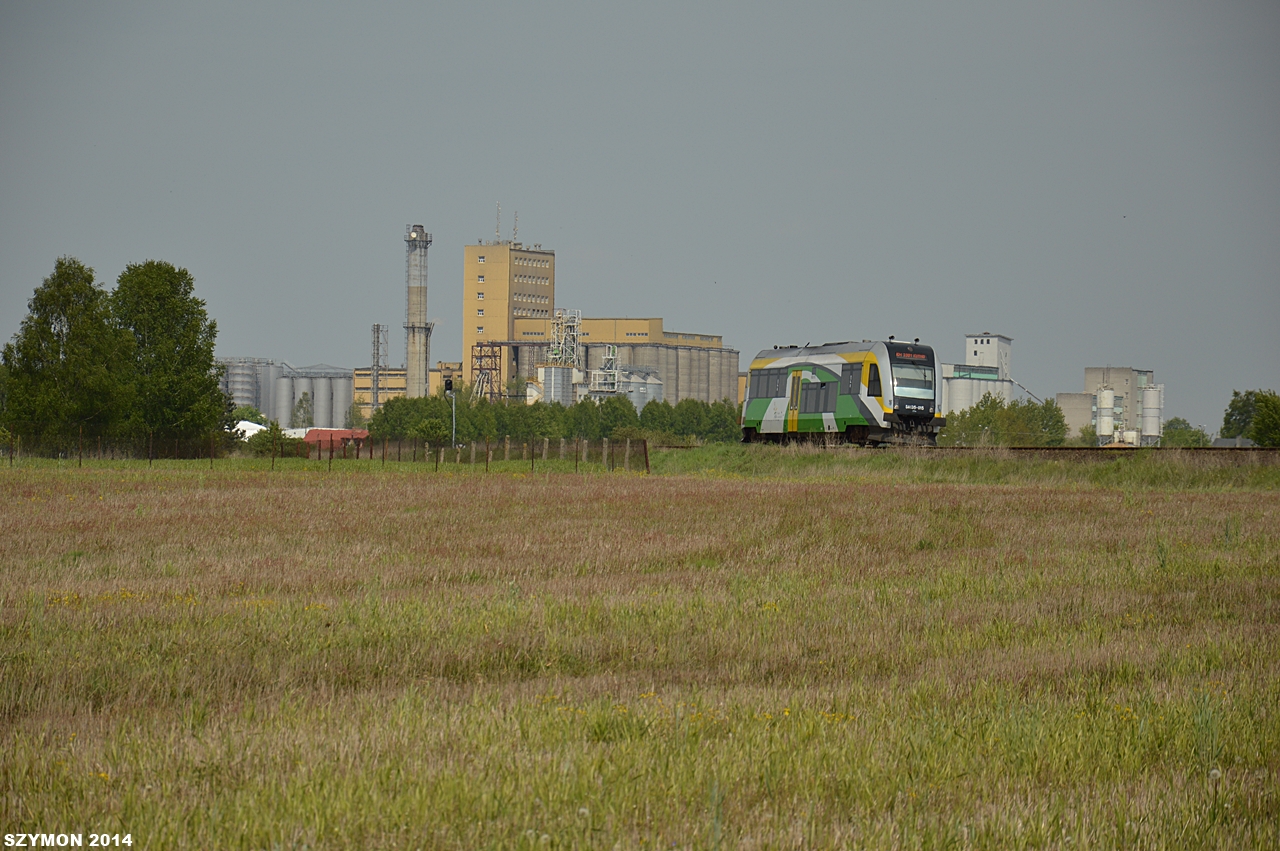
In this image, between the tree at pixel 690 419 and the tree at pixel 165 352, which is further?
the tree at pixel 690 419

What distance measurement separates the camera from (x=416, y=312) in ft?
596

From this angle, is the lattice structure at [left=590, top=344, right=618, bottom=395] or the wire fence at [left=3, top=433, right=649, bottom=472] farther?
the lattice structure at [left=590, top=344, right=618, bottom=395]

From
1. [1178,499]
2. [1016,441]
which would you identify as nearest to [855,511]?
[1178,499]

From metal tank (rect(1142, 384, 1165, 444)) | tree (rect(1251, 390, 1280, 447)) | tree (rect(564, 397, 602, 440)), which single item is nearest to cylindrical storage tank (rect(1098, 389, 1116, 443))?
metal tank (rect(1142, 384, 1165, 444))

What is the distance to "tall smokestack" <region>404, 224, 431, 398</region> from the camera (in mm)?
179500

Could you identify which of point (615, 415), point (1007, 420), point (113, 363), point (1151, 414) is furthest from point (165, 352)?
point (1151, 414)

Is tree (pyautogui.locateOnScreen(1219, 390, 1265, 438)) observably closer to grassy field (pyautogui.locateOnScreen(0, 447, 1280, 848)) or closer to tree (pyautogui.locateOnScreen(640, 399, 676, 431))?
tree (pyautogui.locateOnScreen(640, 399, 676, 431))

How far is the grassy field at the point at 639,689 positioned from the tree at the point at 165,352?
52.1 metres

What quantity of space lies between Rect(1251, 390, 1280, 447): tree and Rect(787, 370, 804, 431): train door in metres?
27.9

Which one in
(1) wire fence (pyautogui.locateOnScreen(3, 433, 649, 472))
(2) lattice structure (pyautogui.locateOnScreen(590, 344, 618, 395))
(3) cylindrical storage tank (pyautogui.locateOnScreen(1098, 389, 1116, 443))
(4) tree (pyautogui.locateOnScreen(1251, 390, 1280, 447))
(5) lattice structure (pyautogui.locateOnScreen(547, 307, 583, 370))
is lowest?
(1) wire fence (pyautogui.locateOnScreen(3, 433, 649, 472))

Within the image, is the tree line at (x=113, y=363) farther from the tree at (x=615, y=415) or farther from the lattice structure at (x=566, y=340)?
the lattice structure at (x=566, y=340)

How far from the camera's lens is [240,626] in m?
8.84

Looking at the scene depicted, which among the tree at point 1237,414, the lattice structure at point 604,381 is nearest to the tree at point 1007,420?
the tree at point 1237,414

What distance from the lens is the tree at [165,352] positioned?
66062 millimetres
